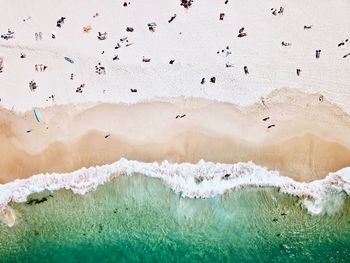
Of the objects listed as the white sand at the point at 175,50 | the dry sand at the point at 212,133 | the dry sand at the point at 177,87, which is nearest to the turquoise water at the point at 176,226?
the dry sand at the point at 212,133

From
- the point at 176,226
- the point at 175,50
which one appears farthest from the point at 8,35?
the point at 176,226

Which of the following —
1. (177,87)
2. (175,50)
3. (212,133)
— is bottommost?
(212,133)

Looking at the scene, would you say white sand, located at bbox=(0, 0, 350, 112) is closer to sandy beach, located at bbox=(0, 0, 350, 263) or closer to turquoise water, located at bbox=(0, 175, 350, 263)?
sandy beach, located at bbox=(0, 0, 350, 263)

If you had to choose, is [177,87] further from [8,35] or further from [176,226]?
[8,35]

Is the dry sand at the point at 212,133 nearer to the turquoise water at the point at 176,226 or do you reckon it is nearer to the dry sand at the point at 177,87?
the dry sand at the point at 177,87

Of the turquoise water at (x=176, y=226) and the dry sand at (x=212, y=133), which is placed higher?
the dry sand at (x=212, y=133)

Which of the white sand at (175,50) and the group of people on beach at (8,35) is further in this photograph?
the group of people on beach at (8,35)
